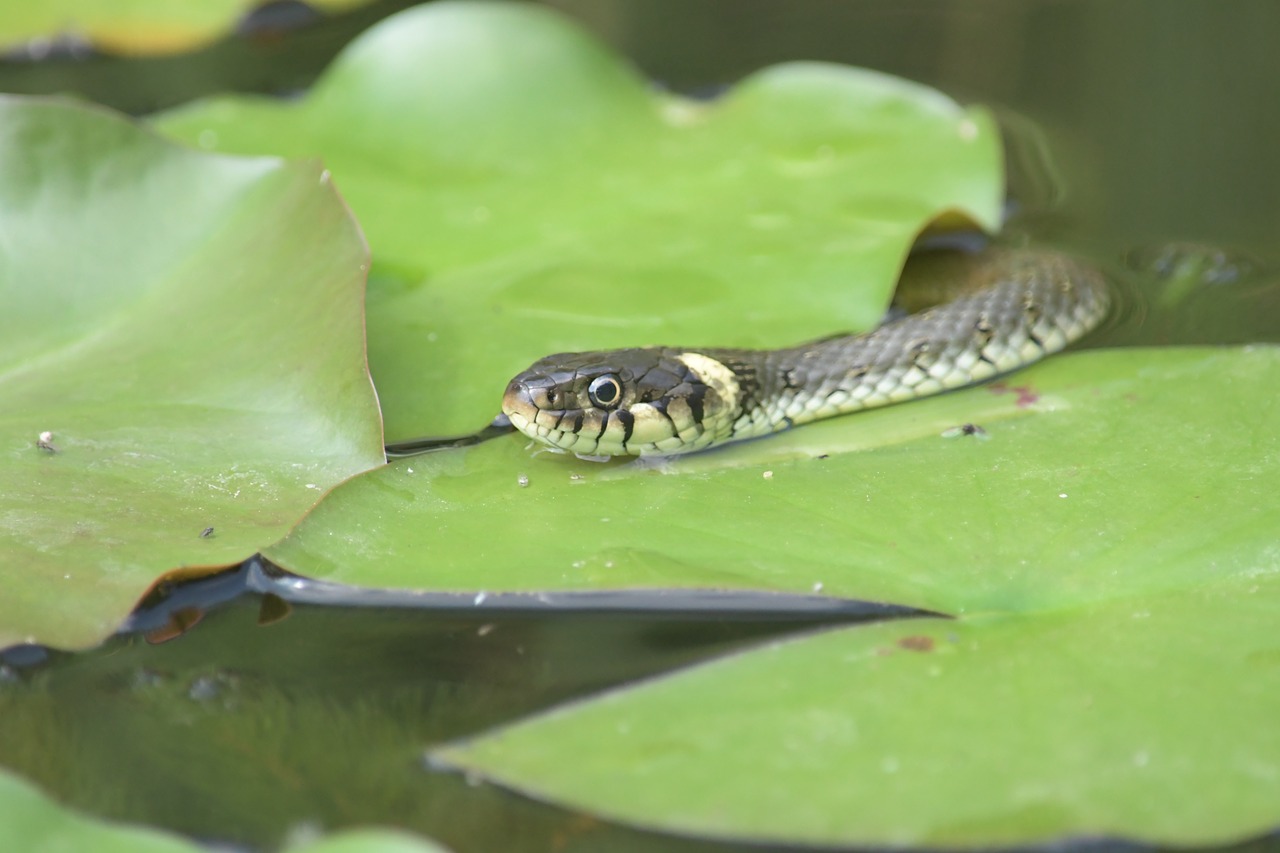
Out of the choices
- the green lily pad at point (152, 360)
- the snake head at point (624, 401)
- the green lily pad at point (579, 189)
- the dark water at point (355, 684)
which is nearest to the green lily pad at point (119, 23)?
the green lily pad at point (579, 189)

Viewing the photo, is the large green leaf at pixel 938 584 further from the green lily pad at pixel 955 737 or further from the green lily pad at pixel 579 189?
the green lily pad at pixel 579 189

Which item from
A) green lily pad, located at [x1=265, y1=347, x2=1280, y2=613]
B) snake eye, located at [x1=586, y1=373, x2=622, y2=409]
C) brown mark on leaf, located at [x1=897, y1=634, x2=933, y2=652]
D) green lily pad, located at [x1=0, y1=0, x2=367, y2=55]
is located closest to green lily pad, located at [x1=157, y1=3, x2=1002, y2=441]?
snake eye, located at [x1=586, y1=373, x2=622, y2=409]

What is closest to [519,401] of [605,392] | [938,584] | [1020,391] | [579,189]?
[605,392]

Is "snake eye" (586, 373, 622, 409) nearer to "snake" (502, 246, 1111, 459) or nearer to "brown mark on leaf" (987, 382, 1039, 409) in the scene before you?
"snake" (502, 246, 1111, 459)

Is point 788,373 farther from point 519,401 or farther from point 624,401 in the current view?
point 519,401

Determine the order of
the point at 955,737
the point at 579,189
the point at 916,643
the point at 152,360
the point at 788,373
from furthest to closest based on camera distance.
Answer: the point at 579,189, the point at 788,373, the point at 152,360, the point at 916,643, the point at 955,737

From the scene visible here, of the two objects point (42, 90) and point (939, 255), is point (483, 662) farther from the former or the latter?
point (42, 90)
